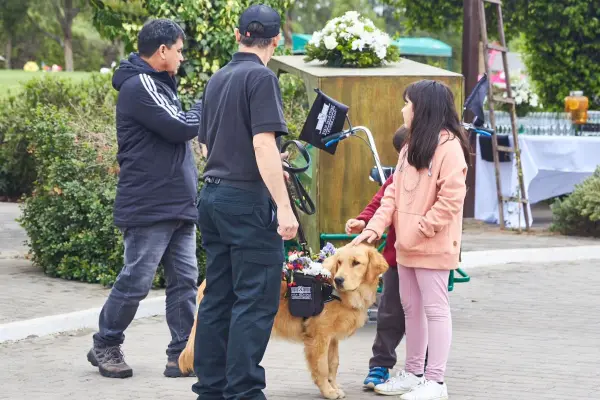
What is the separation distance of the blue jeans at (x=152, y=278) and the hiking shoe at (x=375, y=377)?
42.5 inches

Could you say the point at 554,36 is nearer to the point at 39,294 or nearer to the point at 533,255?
the point at 533,255

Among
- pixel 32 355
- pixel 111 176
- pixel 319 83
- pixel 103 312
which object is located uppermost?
pixel 319 83

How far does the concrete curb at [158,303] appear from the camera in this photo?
23.2 feet

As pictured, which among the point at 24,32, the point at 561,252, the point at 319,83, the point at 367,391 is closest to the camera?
the point at 367,391

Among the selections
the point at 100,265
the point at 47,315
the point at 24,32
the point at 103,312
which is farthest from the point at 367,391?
the point at 24,32

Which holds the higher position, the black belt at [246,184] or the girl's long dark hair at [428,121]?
the girl's long dark hair at [428,121]

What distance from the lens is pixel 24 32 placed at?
6256 cm

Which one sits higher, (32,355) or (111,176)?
(111,176)

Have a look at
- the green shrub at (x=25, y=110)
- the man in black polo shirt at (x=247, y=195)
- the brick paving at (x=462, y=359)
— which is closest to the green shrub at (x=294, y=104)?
the brick paving at (x=462, y=359)

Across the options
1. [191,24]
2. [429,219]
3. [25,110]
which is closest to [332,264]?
[429,219]

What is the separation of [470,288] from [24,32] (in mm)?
57214

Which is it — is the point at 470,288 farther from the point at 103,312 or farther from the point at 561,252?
the point at 103,312

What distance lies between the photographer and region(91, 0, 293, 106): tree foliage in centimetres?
987

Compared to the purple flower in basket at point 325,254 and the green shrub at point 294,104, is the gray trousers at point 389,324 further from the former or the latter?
the green shrub at point 294,104
